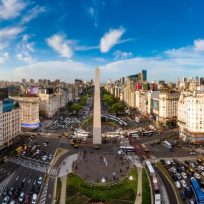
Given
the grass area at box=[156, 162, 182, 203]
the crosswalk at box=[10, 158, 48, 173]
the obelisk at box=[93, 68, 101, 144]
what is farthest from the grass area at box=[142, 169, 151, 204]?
the obelisk at box=[93, 68, 101, 144]

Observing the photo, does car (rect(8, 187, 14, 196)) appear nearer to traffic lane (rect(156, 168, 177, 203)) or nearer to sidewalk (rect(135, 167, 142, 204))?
sidewalk (rect(135, 167, 142, 204))

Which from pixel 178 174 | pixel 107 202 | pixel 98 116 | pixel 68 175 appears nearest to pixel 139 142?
pixel 98 116

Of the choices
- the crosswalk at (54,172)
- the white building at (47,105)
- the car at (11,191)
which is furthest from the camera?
the white building at (47,105)

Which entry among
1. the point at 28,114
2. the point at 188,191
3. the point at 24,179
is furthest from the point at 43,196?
the point at 28,114

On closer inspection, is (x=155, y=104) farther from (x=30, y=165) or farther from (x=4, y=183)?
(x=4, y=183)

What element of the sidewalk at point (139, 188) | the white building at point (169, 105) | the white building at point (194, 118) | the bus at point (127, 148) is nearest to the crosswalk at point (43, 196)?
the sidewalk at point (139, 188)

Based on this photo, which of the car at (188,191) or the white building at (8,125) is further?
the white building at (8,125)

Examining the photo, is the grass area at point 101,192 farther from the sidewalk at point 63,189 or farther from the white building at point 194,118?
the white building at point 194,118
